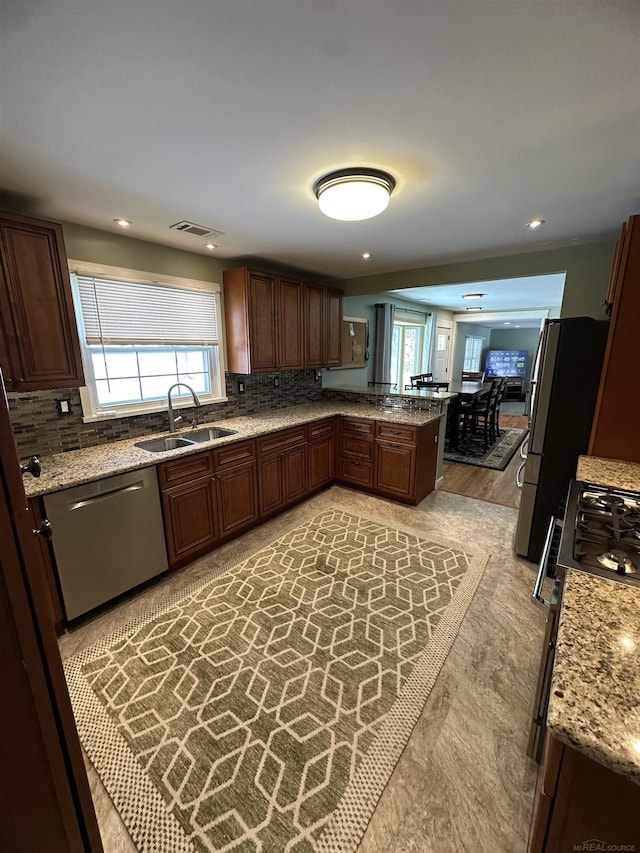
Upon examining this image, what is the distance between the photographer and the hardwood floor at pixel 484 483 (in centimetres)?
381

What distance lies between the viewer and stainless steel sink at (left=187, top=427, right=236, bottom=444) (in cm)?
310

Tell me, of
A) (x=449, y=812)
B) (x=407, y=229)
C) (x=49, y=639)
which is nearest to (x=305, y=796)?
(x=449, y=812)

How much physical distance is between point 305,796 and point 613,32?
2.66 m

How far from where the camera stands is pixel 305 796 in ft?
4.15

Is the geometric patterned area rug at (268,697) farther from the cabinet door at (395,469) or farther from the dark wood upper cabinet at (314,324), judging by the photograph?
the dark wood upper cabinet at (314,324)

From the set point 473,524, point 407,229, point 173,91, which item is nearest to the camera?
point 173,91

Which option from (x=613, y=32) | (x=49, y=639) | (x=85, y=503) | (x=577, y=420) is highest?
(x=613, y=32)

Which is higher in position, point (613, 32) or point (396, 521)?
point (613, 32)

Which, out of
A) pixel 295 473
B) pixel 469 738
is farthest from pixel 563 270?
pixel 469 738

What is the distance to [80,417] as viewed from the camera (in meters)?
2.50

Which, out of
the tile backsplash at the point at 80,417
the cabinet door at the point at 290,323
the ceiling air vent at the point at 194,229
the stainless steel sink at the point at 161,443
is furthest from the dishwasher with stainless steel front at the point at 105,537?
the cabinet door at the point at 290,323

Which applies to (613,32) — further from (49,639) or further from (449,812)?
(449,812)

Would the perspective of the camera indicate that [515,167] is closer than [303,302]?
Yes

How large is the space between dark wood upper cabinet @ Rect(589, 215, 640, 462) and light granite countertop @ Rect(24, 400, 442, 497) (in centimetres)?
155
